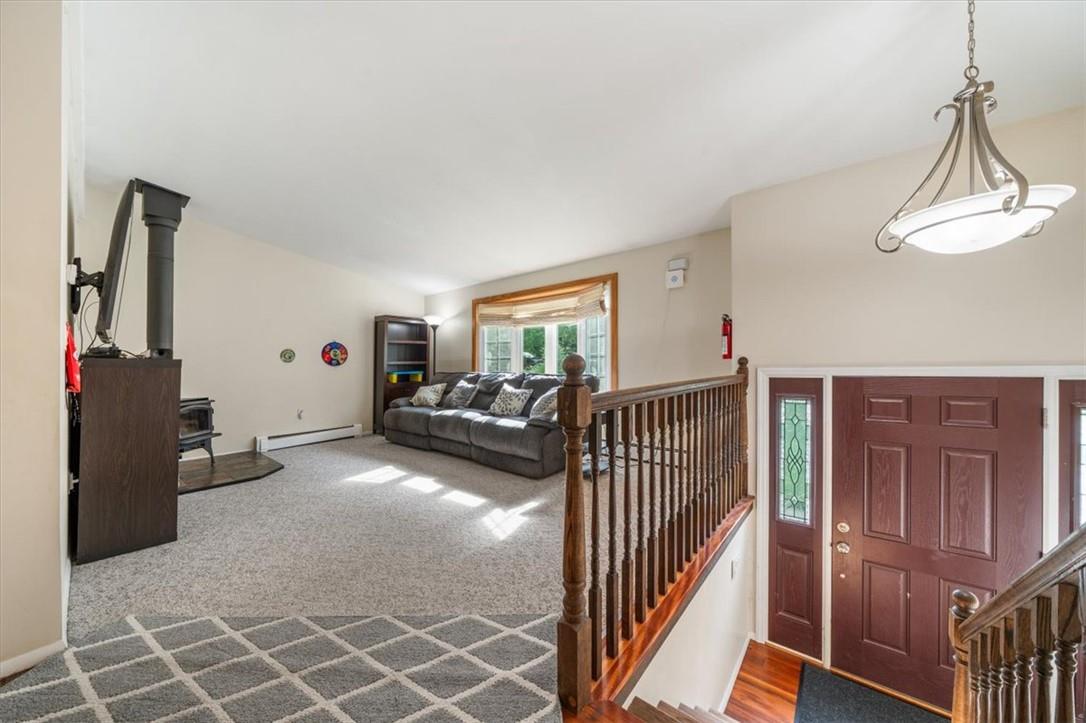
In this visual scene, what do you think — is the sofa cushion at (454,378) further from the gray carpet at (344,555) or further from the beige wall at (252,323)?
the gray carpet at (344,555)

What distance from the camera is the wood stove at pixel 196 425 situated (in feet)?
12.6

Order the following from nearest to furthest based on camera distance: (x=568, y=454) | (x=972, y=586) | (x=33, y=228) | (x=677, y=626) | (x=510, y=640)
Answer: (x=568, y=454), (x=33, y=228), (x=510, y=640), (x=677, y=626), (x=972, y=586)

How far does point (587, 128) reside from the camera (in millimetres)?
2459

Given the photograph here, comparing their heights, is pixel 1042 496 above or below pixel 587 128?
below

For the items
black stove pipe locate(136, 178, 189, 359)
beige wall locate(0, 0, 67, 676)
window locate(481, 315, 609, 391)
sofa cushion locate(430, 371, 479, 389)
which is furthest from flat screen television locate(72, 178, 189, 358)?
window locate(481, 315, 609, 391)

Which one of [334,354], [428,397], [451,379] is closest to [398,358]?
[334,354]

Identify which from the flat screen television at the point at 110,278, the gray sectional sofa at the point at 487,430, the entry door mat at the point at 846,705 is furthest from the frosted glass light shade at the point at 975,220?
the flat screen television at the point at 110,278

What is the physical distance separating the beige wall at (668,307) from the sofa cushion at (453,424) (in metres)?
1.71

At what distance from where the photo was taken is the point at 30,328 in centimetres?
144

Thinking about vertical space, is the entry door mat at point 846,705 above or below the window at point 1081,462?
below

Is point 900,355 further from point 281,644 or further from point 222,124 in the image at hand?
point 222,124

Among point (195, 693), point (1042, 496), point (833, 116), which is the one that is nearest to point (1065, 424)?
point (1042, 496)

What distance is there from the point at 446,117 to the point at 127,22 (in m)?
1.52

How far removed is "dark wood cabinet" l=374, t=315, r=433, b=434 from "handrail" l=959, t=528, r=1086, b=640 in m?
5.91
